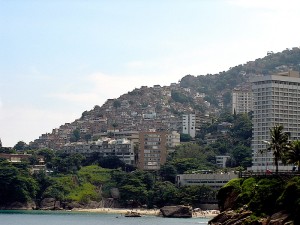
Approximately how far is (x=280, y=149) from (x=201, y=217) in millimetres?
91344

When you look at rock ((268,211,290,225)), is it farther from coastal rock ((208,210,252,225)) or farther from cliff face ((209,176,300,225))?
coastal rock ((208,210,252,225))

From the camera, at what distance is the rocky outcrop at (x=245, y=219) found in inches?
2712

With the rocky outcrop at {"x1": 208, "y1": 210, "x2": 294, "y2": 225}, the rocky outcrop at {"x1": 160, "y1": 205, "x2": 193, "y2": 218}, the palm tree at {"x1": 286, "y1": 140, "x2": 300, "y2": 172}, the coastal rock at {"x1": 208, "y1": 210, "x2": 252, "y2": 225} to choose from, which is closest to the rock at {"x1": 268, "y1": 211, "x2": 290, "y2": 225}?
the rocky outcrop at {"x1": 208, "y1": 210, "x2": 294, "y2": 225}

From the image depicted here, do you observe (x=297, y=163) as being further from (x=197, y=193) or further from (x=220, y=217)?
(x=197, y=193)

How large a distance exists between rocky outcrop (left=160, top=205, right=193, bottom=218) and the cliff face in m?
90.9

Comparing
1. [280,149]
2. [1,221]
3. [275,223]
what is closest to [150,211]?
[1,221]

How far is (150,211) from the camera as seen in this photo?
19350 centimetres

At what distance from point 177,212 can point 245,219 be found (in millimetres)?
102468

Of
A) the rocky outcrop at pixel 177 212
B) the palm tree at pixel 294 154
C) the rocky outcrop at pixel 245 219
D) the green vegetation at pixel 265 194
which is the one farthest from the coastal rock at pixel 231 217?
the rocky outcrop at pixel 177 212

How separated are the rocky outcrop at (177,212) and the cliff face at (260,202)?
90943 mm

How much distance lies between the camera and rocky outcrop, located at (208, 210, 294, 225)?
6888 centimetres

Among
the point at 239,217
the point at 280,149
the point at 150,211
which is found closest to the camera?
the point at 239,217

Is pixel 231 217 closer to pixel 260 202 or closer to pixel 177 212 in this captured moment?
pixel 260 202

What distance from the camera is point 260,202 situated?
75.7m
